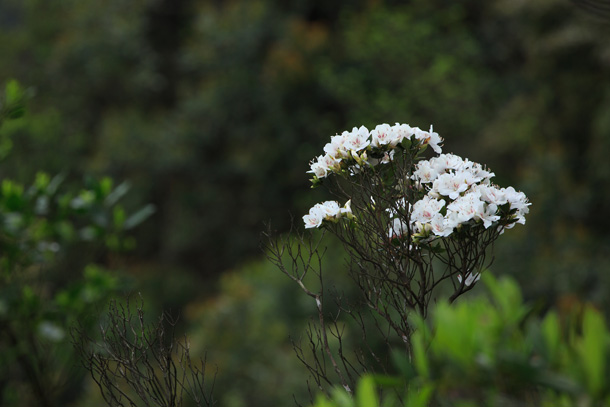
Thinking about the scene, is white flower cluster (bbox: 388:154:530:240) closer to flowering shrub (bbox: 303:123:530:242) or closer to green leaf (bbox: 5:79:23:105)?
flowering shrub (bbox: 303:123:530:242)

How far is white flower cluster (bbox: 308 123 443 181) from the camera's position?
5.30ft

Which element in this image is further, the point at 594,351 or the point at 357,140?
the point at 357,140

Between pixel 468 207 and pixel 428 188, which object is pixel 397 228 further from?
pixel 468 207

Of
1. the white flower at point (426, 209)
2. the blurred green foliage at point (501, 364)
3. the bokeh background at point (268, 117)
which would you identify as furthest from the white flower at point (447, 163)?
the bokeh background at point (268, 117)

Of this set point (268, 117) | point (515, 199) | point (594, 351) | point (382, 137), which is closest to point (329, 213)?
point (382, 137)

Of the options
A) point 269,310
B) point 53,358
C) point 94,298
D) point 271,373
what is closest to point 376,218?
point 94,298

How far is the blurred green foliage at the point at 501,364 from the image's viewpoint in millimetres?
818

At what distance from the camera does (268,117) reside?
459 inches

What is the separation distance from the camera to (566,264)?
265 inches

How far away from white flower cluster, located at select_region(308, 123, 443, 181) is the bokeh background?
458cm

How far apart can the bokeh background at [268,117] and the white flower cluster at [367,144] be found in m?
4.58

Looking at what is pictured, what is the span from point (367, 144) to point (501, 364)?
83 cm

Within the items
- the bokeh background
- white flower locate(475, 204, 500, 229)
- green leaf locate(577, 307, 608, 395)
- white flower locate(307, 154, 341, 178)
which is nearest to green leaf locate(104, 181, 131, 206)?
white flower locate(307, 154, 341, 178)

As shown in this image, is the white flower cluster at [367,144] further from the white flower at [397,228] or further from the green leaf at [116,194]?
the green leaf at [116,194]
